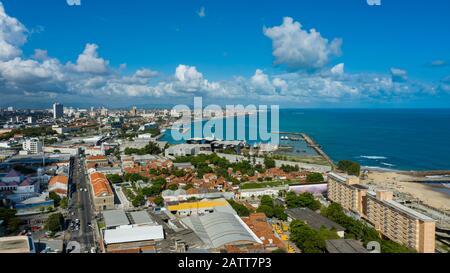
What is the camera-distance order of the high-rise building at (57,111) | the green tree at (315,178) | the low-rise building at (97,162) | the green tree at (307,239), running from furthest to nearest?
the high-rise building at (57,111), the low-rise building at (97,162), the green tree at (315,178), the green tree at (307,239)

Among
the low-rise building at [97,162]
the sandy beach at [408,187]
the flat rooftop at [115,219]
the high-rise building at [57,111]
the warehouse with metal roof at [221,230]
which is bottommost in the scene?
the sandy beach at [408,187]

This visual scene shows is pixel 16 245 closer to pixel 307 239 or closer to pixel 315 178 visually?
pixel 307 239

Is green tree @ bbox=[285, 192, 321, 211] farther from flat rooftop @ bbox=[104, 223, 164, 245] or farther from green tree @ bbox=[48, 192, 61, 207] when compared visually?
green tree @ bbox=[48, 192, 61, 207]

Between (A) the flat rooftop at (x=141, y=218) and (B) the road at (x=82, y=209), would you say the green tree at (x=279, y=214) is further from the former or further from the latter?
(B) the road at (x=82, y=209)

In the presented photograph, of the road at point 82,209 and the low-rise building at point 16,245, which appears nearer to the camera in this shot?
the low-rise building at point 16,245

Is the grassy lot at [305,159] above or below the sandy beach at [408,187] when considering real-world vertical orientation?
above

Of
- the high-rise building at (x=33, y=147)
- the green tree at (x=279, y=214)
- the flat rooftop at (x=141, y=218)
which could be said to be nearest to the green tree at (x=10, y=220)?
the flat rooftop at (x=141, y=218)

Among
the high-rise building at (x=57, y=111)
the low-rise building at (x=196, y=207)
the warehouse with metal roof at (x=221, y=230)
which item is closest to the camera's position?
the warehouse with metal roof at (x=221, y=230)

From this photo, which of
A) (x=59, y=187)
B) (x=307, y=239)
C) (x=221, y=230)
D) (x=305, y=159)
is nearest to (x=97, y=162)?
(x=59, y=187)
